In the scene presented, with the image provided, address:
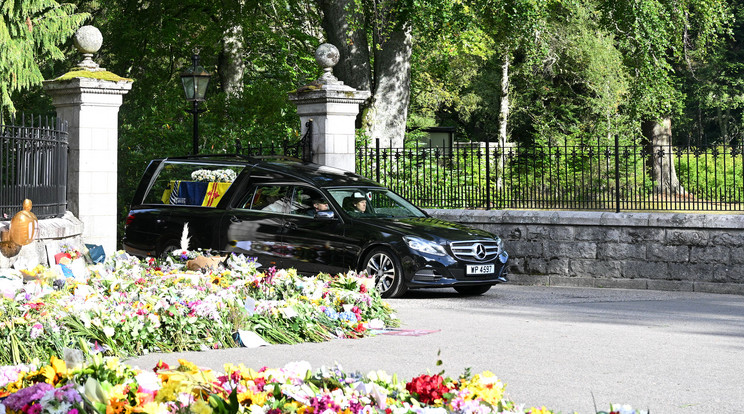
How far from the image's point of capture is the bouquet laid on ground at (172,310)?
24.5 feet

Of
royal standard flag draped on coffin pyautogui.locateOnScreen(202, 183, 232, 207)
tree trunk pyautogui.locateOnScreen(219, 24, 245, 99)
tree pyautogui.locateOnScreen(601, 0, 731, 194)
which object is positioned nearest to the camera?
royal standard flag draped on coffin pyautogui.locateOnScreen(202, 183, 232, 207)

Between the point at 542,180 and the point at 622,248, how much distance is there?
5.92 feet

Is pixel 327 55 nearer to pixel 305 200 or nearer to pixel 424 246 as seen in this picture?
pixel 305 200

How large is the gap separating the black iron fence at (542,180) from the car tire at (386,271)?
3.81 m

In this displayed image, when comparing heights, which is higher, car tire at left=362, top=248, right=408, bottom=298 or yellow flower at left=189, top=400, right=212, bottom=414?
car tire at left=362, top=248, right=408, bottom=298

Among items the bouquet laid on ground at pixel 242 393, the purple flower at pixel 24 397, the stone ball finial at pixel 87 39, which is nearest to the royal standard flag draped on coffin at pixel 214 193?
the stone ball finial at pixel 87 39

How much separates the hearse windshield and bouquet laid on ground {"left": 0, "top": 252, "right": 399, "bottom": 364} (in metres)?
3.03

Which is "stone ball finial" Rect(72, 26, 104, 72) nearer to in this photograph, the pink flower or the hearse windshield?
the hearse windshield

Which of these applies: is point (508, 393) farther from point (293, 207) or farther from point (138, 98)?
point (138, 98)

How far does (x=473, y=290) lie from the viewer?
43.3 feet

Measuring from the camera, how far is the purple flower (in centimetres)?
415

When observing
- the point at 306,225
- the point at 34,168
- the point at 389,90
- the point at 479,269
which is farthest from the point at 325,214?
the point at 389,90

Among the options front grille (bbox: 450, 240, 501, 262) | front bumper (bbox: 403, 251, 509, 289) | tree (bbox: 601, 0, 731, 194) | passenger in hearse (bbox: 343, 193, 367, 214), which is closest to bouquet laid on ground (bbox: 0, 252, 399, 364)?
front bumper (bbox: 403, 251, 509, 289)

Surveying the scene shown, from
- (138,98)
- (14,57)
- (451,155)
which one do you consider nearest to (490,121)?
(138,98)
